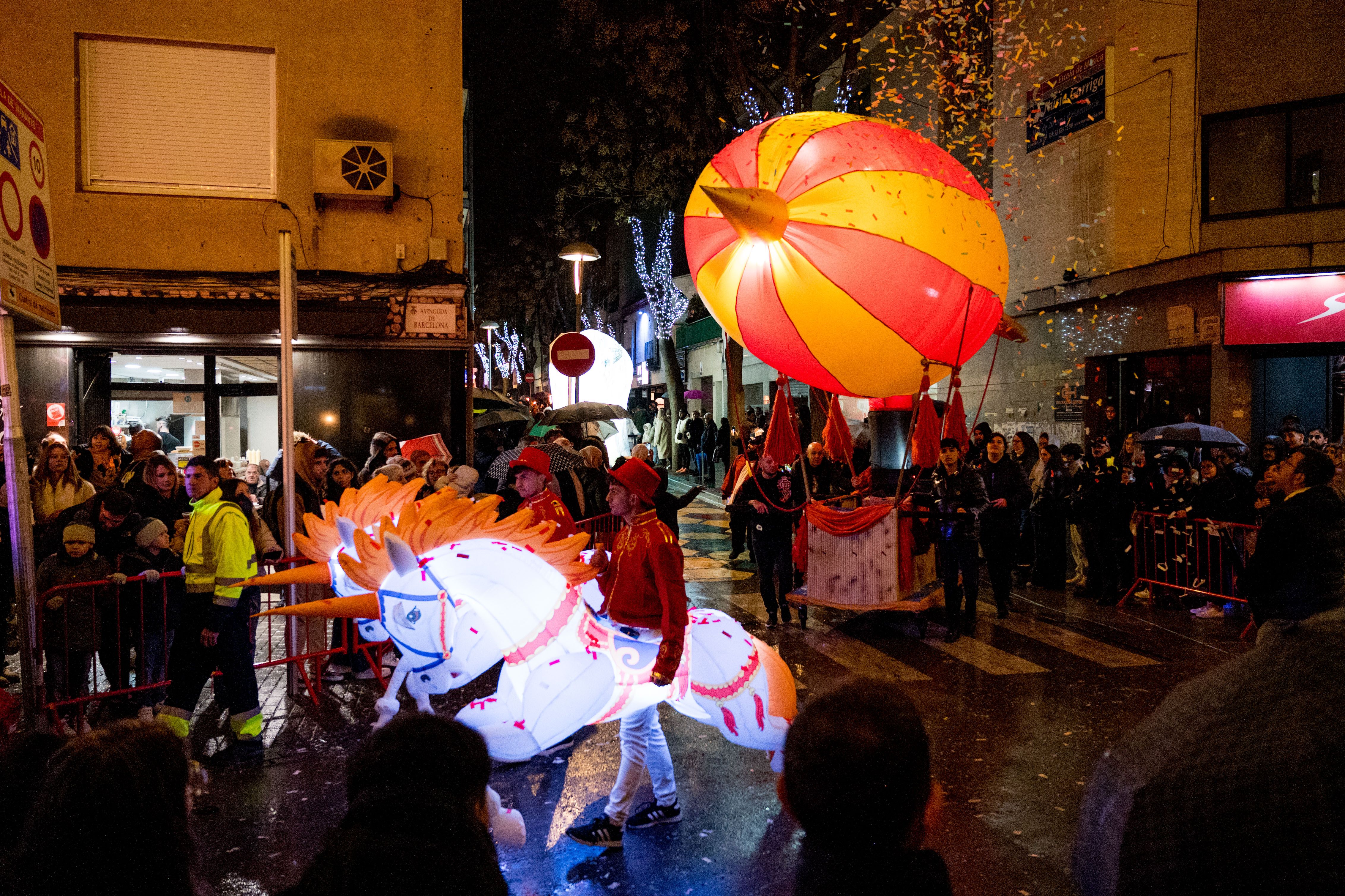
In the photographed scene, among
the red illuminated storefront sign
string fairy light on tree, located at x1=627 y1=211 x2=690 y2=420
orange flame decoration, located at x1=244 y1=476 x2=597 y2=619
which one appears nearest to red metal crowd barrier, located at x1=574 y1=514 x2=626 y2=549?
orange flame decoration, located at x1=244 y1=476 x2=597 y2=619

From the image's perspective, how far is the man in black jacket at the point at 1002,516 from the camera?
1014cm

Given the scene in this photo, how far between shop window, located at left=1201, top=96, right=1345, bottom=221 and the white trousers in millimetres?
14534

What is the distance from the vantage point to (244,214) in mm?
11531

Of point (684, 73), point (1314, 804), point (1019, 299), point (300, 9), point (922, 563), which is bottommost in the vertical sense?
point (922, 563)

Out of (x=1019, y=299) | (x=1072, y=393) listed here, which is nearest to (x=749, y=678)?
(x=1072, y=393)

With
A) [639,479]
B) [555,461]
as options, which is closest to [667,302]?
[555,461]

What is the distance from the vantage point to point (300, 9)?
11.6 metres

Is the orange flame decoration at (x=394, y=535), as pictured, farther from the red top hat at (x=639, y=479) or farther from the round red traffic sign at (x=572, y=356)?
the round red traffic sign at (x=572, y=356)

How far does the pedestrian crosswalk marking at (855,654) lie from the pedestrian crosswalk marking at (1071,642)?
1740 mm

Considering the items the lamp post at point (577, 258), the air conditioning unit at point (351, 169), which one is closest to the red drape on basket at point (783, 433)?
Answer: the air conditioning unit at point (351, 169)

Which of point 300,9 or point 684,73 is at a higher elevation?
point 684,73

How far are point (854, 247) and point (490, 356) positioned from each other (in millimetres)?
45688

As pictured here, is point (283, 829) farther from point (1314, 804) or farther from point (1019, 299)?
point (1019, 299)

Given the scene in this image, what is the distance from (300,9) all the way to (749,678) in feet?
37.1
